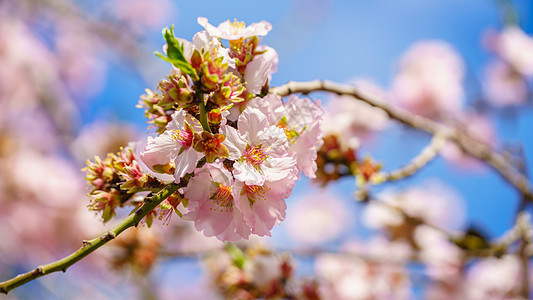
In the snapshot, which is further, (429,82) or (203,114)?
(429,82)

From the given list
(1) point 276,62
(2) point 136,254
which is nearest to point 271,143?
(1) point 276,62

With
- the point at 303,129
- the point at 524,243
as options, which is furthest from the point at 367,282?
the point at 303,129

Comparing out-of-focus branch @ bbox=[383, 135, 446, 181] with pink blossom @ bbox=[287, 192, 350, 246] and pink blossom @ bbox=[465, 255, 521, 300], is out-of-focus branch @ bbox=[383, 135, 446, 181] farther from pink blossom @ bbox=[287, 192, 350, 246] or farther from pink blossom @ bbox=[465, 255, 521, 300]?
pink blossom @ bbox=[287, 192, 350, 246]

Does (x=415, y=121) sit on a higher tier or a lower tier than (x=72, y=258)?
higher

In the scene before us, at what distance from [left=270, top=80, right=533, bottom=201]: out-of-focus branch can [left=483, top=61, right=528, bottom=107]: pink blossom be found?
1351 millimetres

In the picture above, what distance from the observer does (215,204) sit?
71cm

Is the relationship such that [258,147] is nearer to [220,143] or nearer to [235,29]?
[220,143]

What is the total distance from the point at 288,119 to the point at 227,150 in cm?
20

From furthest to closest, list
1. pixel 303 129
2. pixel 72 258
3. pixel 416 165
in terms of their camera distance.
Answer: pixel 416 165, pixel 303 129, pixel 72 258

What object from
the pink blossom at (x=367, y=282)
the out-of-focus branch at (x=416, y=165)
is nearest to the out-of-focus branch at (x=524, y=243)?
the out-of-focus branch at (x=416, y=165)

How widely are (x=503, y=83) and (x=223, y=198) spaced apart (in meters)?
3.25

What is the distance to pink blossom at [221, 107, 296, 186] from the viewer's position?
2.15 feet

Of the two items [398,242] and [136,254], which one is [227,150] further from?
[398,242]

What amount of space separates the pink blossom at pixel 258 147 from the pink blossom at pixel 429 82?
276cm
